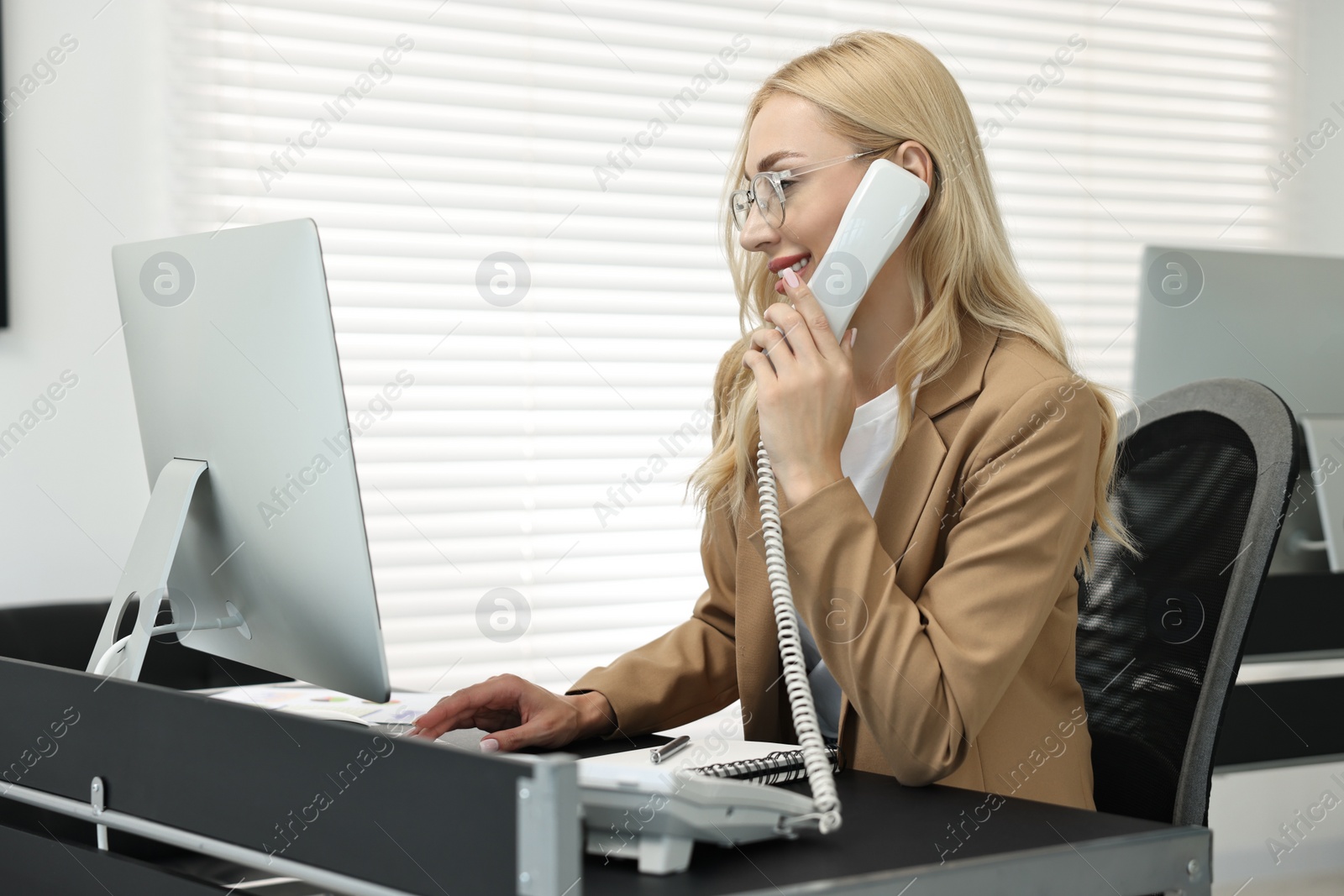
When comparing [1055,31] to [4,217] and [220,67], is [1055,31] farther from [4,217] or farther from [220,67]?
[4,217]

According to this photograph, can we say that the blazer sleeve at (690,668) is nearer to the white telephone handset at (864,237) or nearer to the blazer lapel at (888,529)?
the blazer lapel at (888,529)

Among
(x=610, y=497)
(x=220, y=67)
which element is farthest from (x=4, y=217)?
(x=610, y=497)

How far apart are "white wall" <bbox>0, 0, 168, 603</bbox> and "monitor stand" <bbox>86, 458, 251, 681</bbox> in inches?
48.1

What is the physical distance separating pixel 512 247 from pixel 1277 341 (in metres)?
1.59

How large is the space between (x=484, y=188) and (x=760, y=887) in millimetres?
2199

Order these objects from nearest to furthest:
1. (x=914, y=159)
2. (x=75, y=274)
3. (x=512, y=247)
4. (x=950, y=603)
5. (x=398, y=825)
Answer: (x=398, y=825) → (x=950, y=603) → (x=914, y=159) → (x=75, y=274) → (x=512, y=247)

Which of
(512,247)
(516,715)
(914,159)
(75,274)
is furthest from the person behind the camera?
(512,247)

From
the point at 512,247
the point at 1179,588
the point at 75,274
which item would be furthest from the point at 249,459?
the point at 512,247

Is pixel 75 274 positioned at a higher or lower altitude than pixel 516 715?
higher

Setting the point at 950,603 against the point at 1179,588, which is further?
the point at 1179,588

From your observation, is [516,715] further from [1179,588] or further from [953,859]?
[1179,588]

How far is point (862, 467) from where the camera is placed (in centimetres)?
134

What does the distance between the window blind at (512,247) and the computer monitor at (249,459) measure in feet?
4.37

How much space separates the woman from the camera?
3.43ft
